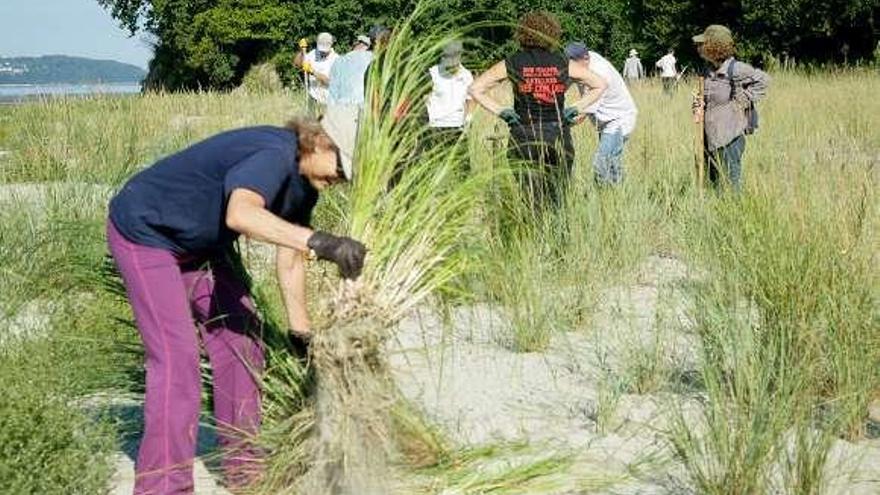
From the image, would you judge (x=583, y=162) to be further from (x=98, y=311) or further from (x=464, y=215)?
(x=464, y=215)

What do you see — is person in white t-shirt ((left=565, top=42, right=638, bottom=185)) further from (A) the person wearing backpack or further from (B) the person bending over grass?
(B) the person bending over grass

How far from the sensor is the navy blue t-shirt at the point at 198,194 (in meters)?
3.67

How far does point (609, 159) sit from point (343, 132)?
535cm

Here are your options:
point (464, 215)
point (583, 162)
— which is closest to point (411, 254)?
point (464, 215)

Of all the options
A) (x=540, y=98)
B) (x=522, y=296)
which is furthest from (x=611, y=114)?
(x=522, y=296)

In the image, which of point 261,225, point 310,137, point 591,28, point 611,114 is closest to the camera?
point 261,225

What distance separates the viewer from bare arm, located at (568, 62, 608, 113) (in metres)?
7.86

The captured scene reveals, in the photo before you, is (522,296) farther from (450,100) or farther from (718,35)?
(450,100)

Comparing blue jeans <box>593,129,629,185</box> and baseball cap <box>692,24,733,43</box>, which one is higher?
baseball cap <box>692,24,733,43</box>

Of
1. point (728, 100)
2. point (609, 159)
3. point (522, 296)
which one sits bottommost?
point (522, 296)

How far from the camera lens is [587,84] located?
799 cm

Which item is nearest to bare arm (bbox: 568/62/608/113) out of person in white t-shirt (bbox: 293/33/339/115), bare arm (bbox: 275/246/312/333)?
person in white t-shirt (bbox: 293/33/339/115)

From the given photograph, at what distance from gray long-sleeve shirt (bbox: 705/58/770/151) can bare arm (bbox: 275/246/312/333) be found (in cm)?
490

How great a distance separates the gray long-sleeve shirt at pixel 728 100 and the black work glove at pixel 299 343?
4.89m
